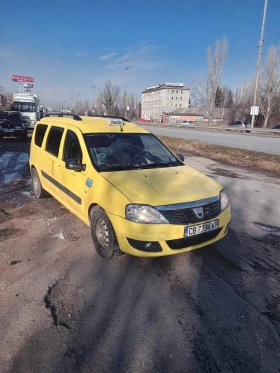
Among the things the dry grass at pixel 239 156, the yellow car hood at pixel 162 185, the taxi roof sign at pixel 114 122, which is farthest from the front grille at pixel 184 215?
the dry grass at pixel 239 156

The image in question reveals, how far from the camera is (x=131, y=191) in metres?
3.26

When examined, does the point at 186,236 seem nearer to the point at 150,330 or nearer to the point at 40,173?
the point at 150,330

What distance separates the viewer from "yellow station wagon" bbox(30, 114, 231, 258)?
10.3 ft

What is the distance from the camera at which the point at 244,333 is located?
2.46 meters

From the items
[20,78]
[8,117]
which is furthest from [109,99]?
[8,117]

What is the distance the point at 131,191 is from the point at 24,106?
25995mm

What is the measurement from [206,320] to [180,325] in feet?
0.86

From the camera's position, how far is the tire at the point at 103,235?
11.2ft

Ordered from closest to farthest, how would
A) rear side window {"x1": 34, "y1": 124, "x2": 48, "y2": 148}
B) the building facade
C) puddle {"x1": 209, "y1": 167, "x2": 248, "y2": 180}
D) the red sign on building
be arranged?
rear side window {"x1": 34, "y1": 124, "x2": 48, "y2": 148} → puddle {"x1": 209, "y1": 167, "x2": 248, "y2": 180} → the red sign on building → the building facade

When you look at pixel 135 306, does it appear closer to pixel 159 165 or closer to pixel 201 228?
pixel 201 228

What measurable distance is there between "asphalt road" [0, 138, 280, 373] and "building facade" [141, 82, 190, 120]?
122 m

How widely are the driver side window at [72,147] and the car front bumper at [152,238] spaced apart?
135 centimetres

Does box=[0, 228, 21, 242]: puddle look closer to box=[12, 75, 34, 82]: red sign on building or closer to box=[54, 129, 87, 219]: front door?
box=[54, 129, 87, 219]: front door

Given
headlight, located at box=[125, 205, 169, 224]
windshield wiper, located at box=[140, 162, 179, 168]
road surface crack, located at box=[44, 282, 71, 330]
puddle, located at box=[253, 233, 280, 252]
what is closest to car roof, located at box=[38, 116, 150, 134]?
windshield wiper, located at box=[140, 162, 179, 168]
